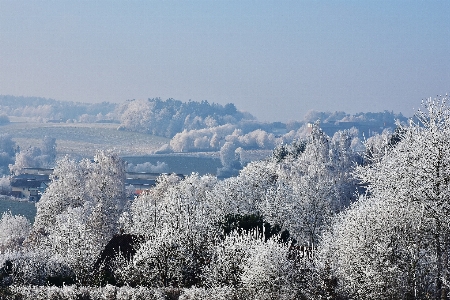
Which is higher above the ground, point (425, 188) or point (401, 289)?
point (425, 188)

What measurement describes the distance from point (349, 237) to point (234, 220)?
15.8 m

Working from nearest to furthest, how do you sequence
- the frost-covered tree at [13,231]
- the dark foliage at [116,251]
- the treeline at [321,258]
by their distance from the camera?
the treeline at [321,258] → the dark foliage at [116,251] → the frost-covered tree at [13,231]

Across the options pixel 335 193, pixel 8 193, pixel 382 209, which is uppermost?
pixel 382 209

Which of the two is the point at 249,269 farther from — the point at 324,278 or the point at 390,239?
the point at 390,239

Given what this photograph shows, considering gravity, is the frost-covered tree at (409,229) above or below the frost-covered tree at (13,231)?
above

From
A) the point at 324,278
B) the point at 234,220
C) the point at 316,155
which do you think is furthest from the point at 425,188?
the point at 316,155

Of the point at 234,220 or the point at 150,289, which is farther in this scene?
the point at 234,220

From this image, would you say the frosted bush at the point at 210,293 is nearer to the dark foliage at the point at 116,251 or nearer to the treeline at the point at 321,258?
the treeline at the point at 321,258

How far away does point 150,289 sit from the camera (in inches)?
1216

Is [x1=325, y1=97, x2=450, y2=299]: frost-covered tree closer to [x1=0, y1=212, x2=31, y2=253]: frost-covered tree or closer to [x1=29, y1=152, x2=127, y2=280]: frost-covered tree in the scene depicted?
[x1=29, y1=152, x2=127, y2=280]: frost-covered tree

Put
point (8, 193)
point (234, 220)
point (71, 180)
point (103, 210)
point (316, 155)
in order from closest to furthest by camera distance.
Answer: point (234, 220), point (103, 210), point (71, 180), point (316, 155), point (8, 193)

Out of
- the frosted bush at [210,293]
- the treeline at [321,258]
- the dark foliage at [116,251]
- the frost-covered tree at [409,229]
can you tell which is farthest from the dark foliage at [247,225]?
the frosted bush at [210,293]

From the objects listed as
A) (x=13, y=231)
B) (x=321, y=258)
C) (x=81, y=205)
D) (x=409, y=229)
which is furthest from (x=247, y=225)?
(x=13, y=231)

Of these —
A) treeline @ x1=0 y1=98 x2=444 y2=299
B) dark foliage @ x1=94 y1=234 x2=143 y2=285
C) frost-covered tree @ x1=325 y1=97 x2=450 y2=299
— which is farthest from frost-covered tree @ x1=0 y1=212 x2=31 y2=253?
frost-covered tree @ x1=325 y1=97 x2=450 y2=299
